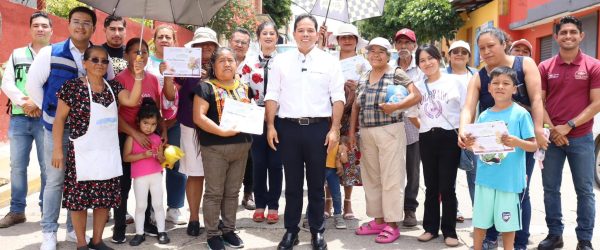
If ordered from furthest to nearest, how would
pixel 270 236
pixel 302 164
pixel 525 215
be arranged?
pixel 270 236, pixel 302 164, pixel 525 215

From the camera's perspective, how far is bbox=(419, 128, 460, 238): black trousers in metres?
4.57

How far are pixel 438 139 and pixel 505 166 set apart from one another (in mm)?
796

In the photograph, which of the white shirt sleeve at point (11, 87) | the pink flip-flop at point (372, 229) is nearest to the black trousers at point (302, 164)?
the pink flip-flop at point (372, 229)

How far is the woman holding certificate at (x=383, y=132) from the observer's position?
4.69m

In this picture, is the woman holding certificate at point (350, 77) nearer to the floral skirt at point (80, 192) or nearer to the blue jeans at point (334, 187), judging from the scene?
the blue jeans at point (334, 187)

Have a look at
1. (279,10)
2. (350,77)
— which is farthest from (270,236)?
(279,10)

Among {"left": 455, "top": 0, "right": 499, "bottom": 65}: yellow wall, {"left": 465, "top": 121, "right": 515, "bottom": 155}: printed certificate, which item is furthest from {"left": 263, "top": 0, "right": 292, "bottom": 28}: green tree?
{"left": 465, "top": 121, "right": 515, "bottom": 155}: printed certificate

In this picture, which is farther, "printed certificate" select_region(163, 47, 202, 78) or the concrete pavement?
the concrete pavement

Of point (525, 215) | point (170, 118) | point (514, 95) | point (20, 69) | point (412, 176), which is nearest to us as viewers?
point (514, 95)

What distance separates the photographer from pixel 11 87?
16.5ft

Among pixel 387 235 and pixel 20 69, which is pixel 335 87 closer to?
pixel 387 235

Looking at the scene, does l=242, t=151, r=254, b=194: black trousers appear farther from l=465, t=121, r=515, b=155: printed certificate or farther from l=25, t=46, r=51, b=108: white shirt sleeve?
l=465, t=121, r=515, b=155: printed certificate

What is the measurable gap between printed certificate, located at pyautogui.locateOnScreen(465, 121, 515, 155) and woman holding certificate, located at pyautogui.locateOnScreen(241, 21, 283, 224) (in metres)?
2.28

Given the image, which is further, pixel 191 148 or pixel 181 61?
pixel 191 148
